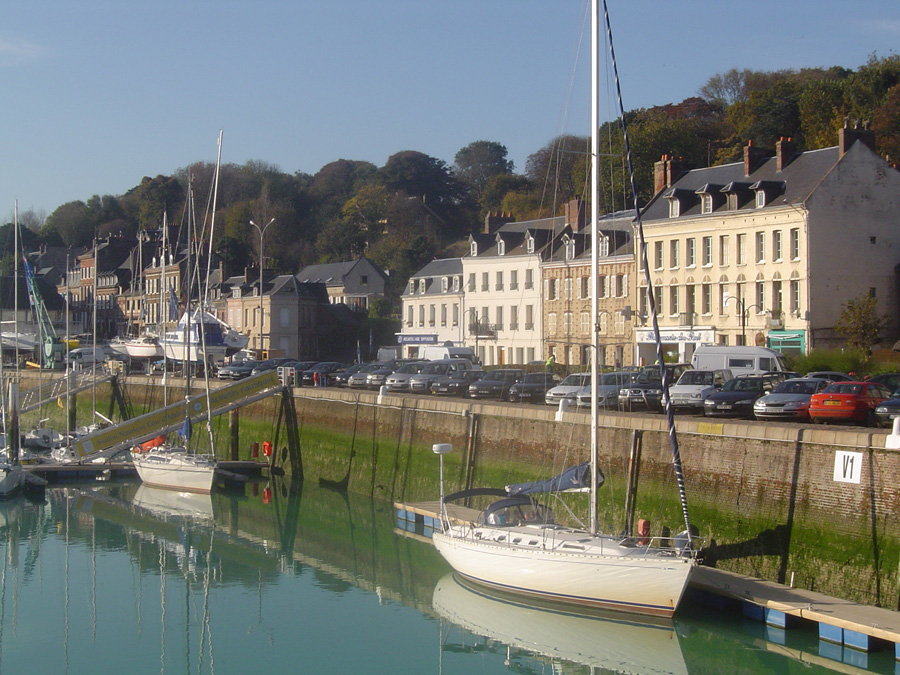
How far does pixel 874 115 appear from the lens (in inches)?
2530

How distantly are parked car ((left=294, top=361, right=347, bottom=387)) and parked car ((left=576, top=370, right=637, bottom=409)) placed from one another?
1790 cm

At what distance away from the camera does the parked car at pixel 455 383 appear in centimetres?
4194

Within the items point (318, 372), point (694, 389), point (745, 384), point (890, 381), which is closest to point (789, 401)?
point (745, 384)

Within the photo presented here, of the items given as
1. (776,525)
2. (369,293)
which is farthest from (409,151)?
(776,525)

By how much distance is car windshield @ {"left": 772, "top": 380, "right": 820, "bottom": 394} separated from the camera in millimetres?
28109

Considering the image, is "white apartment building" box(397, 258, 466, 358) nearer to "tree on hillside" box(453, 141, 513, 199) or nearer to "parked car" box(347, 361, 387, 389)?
"parked car" box(347, 361, 387, 389)

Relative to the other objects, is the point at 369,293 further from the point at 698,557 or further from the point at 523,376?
the point at 698,557

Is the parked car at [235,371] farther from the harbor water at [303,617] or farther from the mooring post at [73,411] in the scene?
the harbor water at [303,617]

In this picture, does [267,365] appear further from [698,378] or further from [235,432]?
[698,378]

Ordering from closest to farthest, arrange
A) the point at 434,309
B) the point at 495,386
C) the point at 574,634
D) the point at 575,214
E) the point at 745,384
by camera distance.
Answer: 1. the point at 574,634
2. the point at 745,384
3. the point at 495,386
4. the point at 575,214
5. the point at 434,309

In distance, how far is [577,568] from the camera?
19.9 m

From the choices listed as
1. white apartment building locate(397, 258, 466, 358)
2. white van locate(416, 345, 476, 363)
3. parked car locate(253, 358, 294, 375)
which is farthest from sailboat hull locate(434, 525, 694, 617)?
white apartment building locate(397, 258, 466, 358)

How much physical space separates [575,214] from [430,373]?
899 inches

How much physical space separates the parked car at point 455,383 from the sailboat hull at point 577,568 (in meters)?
19.6
